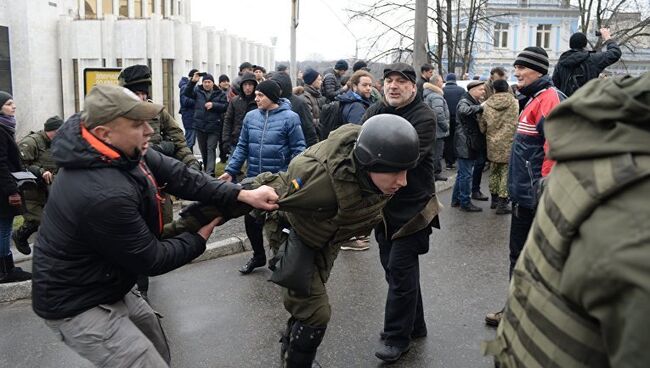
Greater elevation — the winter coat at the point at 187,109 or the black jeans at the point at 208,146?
the winter coat at the point at 187,109

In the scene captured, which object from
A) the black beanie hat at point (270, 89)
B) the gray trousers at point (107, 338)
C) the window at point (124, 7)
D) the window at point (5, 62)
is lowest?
the gray trousers at point (107, 338)

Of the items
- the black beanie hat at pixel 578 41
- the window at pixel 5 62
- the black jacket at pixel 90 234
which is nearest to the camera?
the black jacket at pixel 90 234

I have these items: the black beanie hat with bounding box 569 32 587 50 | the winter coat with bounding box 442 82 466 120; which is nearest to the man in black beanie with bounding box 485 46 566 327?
the black beanie hat with bounding box 569 32 587 50

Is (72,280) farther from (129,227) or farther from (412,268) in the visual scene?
(412,268)

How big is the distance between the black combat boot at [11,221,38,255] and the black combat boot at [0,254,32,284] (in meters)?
0.71

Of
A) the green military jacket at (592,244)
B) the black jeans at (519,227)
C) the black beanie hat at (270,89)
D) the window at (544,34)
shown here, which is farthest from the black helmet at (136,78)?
the window at (544,34)

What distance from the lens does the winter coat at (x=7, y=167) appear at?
541 cm

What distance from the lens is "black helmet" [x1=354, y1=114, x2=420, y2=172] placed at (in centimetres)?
284

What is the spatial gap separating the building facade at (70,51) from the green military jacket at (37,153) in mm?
13877

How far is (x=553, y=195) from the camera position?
1.39 meters

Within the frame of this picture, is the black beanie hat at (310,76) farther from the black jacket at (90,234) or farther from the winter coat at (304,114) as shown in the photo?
the black jacket at (90,234)

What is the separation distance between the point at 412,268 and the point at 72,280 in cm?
226

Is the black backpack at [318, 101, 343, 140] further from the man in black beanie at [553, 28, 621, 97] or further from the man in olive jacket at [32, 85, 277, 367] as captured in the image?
the man in olive jacket at [32, 85, 277, 367]

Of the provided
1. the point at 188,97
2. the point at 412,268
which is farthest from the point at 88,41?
the point at 412,268
